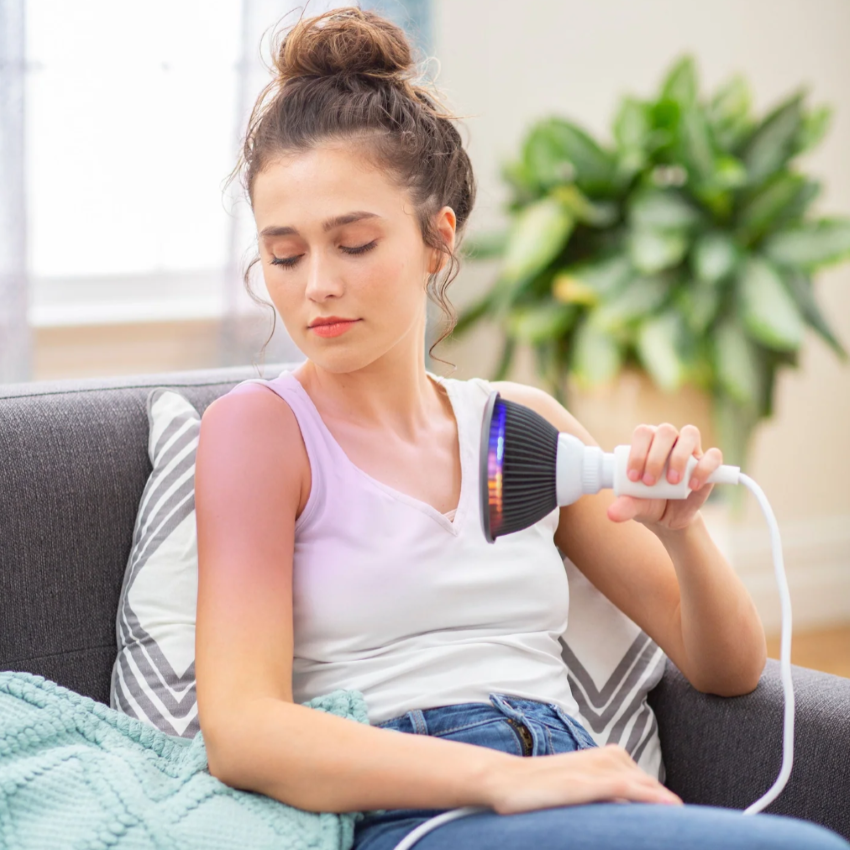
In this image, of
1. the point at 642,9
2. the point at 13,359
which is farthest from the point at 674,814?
the point at 642,9

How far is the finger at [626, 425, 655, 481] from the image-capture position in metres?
0.94

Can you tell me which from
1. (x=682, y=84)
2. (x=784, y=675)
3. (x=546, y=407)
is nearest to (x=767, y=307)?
(x=682, y=84)

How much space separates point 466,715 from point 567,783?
0.20m

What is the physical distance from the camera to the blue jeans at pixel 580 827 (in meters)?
0.82

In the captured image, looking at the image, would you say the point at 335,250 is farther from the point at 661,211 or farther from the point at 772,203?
the point at 772,203

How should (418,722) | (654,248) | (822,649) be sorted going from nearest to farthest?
(418,722), (654,248), (822,649)

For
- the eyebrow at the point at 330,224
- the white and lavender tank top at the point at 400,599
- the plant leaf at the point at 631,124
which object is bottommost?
the white and lavender tank top at the point at 400,599

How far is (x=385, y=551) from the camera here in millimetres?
1142

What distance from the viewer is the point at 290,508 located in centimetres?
112

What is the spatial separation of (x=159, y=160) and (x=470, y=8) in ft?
3.19

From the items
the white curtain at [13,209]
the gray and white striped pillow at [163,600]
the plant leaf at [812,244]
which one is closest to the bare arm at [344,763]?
the gray and white striped pillow at [163,600]

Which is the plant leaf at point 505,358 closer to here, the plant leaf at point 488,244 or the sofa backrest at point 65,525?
the plant leaf at point 488,244

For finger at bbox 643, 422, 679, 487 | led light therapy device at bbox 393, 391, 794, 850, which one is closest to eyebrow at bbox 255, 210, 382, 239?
led light therapy device at bbox 393, 391, 794, 850

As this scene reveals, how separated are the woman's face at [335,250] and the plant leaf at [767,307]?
1.73 metres
